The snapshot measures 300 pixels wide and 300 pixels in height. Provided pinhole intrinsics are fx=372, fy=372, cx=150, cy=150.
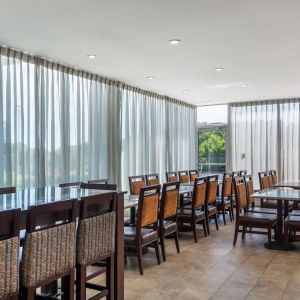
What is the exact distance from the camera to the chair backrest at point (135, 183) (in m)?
5.81

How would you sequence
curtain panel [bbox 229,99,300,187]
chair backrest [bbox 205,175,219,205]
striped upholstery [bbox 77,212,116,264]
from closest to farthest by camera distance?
striped upholstery [bbox 77,212,116,264], chair backrest [bbox 205,175,219,205], curtain panel [bbox 229,99,300,187]

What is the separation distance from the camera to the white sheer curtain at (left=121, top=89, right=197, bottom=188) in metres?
7.13

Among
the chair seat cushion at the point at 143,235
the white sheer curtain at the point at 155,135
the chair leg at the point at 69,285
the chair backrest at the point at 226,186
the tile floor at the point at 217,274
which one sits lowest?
the tile floor at the point at 217,274

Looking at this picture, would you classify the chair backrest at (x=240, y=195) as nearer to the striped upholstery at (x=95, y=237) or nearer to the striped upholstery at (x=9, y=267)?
the striped upholstery at (x=95, y=237)

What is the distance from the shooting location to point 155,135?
8055 millimetres

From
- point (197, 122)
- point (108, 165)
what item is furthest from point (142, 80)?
point (197, 122)

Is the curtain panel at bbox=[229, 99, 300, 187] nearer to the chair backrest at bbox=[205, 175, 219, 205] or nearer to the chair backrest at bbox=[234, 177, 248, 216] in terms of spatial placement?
the chair backrest at bbox=[205, 175, 219, 205]

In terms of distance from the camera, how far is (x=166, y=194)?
4.29m

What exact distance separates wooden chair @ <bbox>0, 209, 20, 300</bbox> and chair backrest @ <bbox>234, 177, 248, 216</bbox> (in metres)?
3.62

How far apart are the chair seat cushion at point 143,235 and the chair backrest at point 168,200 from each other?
0.24 metres

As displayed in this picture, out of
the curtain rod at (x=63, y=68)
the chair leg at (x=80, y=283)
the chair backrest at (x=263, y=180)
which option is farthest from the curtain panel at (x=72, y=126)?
the chair leg at (x=80, y=283)

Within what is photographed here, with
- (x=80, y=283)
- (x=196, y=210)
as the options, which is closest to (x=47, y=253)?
(x=80, y=283)

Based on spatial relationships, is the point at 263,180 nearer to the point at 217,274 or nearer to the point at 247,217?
the point at 247,217

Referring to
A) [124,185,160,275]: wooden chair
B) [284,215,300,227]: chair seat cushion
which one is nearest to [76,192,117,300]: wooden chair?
[124,185,160,275]: wooden chair
